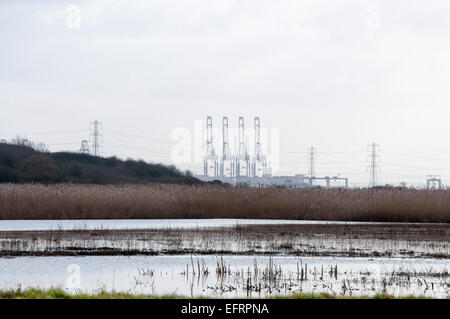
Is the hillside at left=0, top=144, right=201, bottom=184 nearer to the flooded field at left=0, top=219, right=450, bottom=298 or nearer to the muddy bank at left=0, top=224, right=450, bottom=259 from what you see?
the flooded field at left=0, top=219, right=450, bottom=298

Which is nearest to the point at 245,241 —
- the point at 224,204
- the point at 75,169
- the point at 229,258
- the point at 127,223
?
the point at 229,258

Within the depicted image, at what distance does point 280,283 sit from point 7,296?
5069mm

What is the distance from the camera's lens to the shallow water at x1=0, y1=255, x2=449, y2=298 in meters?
12.4

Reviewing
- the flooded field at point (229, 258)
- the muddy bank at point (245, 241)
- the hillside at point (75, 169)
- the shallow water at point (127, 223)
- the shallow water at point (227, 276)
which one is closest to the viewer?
the shallow water at point (227, 276)

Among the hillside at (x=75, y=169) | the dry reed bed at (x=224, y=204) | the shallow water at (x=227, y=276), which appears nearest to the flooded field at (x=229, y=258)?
the shallow water at (x=227, y=276)

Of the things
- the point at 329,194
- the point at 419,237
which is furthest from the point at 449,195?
the point at 419,237

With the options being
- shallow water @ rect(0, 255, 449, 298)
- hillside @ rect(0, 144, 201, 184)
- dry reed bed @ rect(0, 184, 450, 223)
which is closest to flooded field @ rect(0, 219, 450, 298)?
shallow water @ rect(0, 255, 449, 298)

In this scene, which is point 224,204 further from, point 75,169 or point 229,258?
point 75,169

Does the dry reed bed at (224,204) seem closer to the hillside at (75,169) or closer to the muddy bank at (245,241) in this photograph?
the muddy bank at (245,241)

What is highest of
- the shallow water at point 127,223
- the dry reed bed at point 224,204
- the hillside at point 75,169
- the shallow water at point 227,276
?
the hillside at point 75,169

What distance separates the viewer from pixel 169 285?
13.1 m

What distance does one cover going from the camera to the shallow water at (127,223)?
26.5 m

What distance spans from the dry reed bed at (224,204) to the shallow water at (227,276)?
13.1 metres
